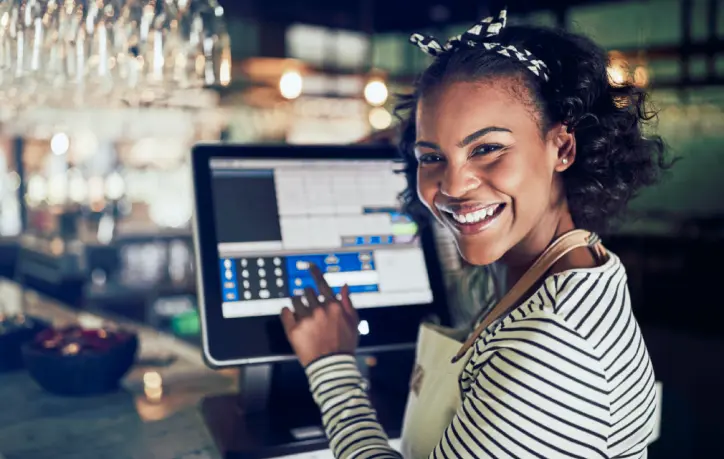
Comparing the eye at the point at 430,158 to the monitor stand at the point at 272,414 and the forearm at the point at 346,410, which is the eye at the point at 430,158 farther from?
the monitor stand at the point at 272,414

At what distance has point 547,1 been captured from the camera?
6445 millimetres

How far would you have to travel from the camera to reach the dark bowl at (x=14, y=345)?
54.9 inches

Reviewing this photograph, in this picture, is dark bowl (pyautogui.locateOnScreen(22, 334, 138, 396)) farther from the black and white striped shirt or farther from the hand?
the black and white striped shirt

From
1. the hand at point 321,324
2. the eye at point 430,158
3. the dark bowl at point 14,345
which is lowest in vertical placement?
the dark bowl at point 14,345

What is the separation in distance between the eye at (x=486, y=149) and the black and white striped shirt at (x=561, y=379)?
0.16 metres

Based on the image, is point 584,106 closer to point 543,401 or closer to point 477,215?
point 477,215

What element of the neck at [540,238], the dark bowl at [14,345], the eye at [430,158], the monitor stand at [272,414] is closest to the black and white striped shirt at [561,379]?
the neck at [540,238]

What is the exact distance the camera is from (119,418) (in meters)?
1.17

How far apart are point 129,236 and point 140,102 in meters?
3.00

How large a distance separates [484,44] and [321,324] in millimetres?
445

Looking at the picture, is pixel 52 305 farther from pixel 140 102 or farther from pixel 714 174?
pixel 714 174

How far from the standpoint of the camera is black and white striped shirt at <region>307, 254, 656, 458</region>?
2.27 ft

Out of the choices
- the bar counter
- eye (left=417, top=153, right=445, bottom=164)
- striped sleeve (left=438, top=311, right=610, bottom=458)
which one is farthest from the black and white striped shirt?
the bar counter

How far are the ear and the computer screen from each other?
422mm
